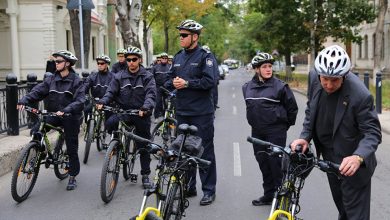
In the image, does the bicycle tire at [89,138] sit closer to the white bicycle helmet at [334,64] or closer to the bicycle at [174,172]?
the bicycle at [174,172]

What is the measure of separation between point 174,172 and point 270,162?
1.85m

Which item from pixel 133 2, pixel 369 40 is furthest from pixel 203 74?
pixel 369 40

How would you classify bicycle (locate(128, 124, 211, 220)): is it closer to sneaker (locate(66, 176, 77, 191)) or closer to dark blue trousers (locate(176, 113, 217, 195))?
dark blue trousers (locate(176, 113, 217, 195))

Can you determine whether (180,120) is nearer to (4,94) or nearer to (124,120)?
(124,120)

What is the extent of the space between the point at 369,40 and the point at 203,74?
4658 centimetres

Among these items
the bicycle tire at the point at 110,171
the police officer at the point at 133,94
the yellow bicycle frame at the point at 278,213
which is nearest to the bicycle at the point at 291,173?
the yellow bicycle frame at the point at 278,213

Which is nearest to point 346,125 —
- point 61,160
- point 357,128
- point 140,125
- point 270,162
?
point 357,128

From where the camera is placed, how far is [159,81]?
14.6 meters

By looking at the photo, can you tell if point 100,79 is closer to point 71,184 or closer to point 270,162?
point 71,184

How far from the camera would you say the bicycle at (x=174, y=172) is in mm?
4465

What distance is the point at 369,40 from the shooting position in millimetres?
49500

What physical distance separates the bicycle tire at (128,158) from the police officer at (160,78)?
5.82 meters

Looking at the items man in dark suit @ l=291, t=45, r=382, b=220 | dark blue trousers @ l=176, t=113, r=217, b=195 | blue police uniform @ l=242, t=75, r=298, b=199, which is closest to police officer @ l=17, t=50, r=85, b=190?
dark blue trousers @ l=176, t=113, r=217, b=195

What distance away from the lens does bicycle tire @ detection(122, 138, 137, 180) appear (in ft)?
23.8
